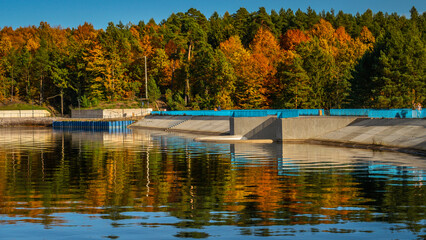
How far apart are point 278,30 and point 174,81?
2136 inches

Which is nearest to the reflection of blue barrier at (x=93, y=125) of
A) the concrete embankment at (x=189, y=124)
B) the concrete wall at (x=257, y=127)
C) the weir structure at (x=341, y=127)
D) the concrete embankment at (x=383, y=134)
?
the concrete embankment at (x=189, y=124)

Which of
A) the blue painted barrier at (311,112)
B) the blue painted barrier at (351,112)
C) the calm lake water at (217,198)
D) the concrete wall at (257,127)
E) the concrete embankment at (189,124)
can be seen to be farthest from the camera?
the concrete embankment at (189,124)

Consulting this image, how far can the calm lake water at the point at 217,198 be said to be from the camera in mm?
13789

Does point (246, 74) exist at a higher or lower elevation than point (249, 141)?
higher

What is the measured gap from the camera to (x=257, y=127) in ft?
182

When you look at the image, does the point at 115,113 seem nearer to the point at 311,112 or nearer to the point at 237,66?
the point at 237,66

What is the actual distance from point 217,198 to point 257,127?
36.5m

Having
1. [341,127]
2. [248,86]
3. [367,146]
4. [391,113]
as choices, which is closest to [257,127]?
[341,127]

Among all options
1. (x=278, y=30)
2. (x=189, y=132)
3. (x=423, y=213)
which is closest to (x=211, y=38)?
(x=278, y=30)

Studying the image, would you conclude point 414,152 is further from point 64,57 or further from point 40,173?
point 64,57

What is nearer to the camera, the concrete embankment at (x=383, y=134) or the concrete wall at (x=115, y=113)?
the concrete embankment at (x=383, y=134)

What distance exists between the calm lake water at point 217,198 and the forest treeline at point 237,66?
179 ft

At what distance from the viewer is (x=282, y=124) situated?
51.8 meters

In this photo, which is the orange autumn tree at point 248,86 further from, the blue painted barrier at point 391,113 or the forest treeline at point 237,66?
the blue painted barrier at point 391,113
